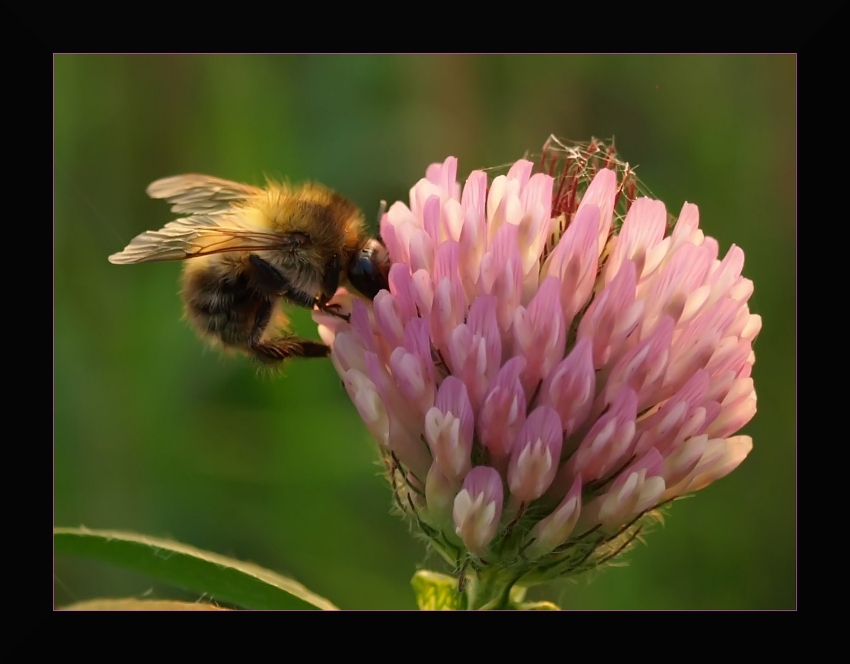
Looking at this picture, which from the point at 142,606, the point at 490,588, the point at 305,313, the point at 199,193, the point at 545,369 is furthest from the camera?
the point at 305,313

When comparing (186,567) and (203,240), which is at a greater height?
(203,240)

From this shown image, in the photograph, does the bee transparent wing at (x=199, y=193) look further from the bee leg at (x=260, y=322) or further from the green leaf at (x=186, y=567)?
the green leaf at (x=186, y=567)

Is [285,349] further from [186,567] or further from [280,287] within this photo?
[186,567]

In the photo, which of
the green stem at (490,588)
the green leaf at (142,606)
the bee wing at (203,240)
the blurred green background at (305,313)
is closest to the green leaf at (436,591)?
the green stem at (490,588)

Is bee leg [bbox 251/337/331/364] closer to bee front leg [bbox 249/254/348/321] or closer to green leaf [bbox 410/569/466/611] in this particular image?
bee front leg [bbox 249/254/348/321]

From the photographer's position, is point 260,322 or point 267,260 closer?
point 267,260

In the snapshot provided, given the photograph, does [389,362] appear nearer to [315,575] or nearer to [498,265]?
[498,265]

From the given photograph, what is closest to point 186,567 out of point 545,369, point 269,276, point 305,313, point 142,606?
point 142,606

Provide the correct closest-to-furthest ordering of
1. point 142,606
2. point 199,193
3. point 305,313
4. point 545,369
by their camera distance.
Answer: point 545,369 < point 142,606 < point 199,193 < point 305,313
